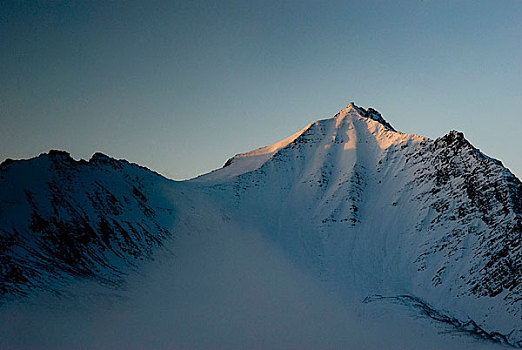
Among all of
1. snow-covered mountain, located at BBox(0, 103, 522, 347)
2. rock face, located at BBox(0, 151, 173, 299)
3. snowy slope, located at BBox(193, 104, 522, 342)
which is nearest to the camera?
rock face, located at BBox(0, 151, 173, 299)

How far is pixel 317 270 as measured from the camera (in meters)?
84.7

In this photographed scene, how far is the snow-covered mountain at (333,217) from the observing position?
6569 cm

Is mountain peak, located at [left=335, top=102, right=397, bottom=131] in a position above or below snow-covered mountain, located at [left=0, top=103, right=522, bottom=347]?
above

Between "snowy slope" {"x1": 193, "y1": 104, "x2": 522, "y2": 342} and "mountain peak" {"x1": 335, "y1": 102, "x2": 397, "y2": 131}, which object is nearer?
"snowy slope" {"x1": 193, "y1": 104, "x2": 522, "y2": 342}

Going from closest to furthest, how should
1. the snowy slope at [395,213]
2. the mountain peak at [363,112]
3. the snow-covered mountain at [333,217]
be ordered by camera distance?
the snow-covered mountain at [333,217] → the snowy slope at [395,213] → the mountain peak at [363,112]

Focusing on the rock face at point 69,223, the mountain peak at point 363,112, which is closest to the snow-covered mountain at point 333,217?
the rock face at point 69,223

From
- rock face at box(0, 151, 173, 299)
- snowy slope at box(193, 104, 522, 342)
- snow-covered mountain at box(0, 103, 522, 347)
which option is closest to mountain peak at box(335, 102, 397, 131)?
snowy slope at box(193, 104, 522, 342)

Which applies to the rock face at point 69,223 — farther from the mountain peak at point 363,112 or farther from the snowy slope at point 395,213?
the mountain peak at point 363,112

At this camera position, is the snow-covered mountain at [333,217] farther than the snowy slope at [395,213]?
No

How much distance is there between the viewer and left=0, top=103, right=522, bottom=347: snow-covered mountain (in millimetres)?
65688

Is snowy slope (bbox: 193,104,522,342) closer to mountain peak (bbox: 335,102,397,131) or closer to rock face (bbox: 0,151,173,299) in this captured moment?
mountain peak (bbox: 335,102,397,131)

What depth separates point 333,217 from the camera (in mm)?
97688

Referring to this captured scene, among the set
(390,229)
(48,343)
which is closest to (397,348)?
(390,229)

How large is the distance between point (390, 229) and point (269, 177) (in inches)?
1405
